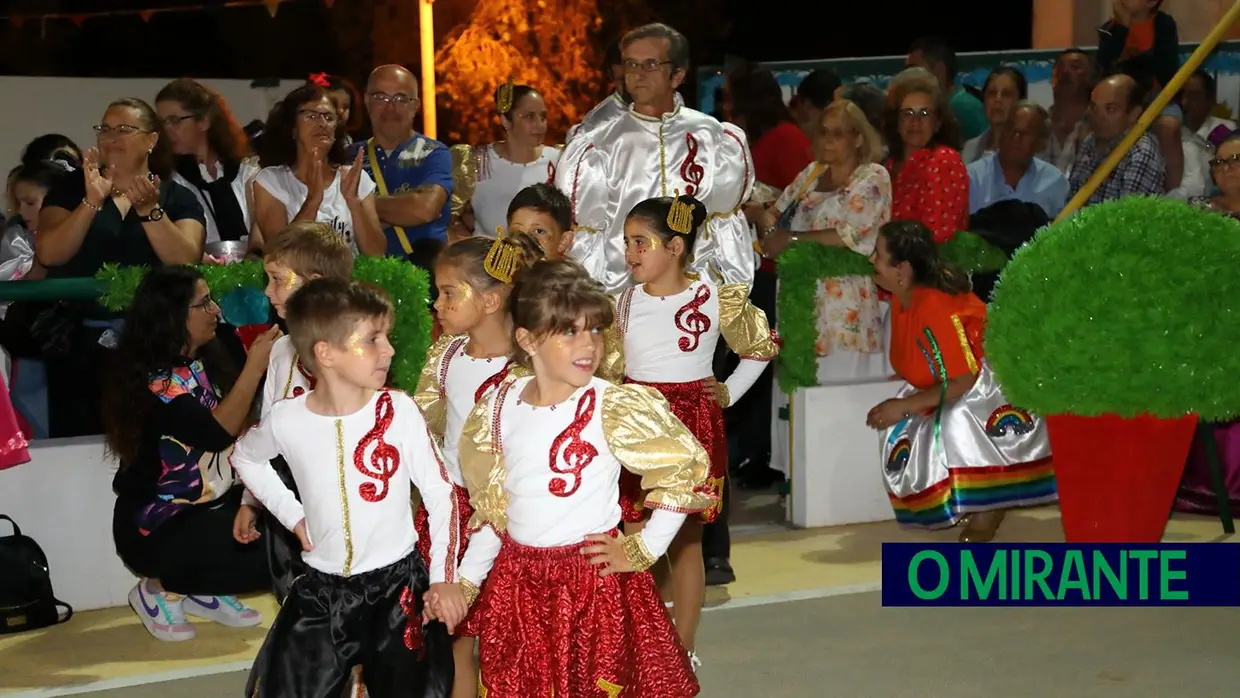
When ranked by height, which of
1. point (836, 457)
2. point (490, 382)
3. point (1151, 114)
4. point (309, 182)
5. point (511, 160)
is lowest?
point (836, 457)

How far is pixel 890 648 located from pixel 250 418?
2.28 meters

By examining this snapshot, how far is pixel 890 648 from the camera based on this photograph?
5.06 m

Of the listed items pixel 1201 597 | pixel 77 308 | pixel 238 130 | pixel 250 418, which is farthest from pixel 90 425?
pixel 1201 597

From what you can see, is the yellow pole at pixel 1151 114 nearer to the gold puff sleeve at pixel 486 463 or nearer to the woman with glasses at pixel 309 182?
the woman with glasses at pixel 309 182

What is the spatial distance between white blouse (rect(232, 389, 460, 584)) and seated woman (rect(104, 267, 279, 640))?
143 cm

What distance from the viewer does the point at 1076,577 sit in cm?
570

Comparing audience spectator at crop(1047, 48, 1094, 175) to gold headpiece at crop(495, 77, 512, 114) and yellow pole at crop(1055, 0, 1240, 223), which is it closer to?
yellow pole at crop(1055, 0, 1240, 223)

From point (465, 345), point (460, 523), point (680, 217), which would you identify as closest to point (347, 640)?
point (460, 523)

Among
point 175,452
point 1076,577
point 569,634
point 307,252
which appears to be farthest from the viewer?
point 1076,577

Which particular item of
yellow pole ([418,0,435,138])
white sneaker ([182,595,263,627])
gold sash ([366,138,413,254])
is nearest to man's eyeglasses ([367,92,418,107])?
gold sash ([366,138,413,254])

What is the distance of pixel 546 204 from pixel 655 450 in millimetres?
1660

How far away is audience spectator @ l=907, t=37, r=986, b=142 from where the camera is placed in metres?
8.38

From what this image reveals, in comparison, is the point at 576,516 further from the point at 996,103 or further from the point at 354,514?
the point at 996,103

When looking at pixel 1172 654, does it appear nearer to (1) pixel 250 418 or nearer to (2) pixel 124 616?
(1) pixel 250 418
